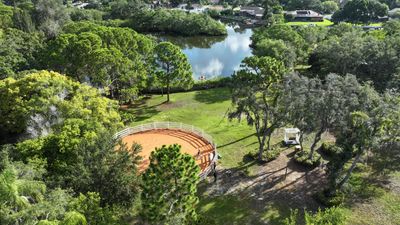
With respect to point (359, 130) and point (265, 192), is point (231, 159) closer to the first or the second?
point (265, 192)

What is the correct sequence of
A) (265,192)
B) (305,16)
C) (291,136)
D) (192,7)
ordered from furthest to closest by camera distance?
(192,7) < (305,16) < (291,136) < (265,192)

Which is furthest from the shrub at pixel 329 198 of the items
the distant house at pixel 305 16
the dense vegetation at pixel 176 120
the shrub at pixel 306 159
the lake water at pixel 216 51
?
the distant house at pixel 305 16

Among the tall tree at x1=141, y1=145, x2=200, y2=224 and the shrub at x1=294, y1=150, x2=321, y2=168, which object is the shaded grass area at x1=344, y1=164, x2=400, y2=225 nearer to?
the shrub at x1=294, y1=150, x2=321, y2=168

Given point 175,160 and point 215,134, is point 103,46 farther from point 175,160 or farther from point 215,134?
point 175,160

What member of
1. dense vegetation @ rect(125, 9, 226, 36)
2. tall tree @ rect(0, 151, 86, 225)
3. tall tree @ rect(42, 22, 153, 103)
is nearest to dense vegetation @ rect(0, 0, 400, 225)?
tall tree @ rect(0, 151, 86, 225)

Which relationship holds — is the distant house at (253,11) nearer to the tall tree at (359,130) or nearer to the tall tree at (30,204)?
the tall tree at (359,130)

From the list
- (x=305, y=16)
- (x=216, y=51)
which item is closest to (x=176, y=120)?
(x=216, y=51)
